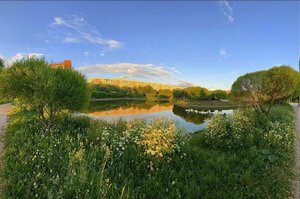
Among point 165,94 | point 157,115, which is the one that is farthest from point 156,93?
point 157,115

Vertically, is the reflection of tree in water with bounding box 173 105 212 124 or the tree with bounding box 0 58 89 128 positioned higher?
the tree with bounding box 0 58 89 128

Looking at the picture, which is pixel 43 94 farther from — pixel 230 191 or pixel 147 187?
pixel 230 191

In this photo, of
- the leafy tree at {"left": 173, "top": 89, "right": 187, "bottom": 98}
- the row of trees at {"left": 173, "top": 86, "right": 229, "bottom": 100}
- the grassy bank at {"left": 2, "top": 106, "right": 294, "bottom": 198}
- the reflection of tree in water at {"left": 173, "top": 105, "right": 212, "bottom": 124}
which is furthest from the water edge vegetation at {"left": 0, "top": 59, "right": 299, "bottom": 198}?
the leafy tree at {"left": 173, "top": 89, "right": 187, "bottom": 98}

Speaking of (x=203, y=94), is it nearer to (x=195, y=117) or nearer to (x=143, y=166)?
(x=195, y=117)

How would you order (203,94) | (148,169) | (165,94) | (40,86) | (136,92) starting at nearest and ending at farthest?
(148,169)
(40,86)
(203,94)
(165,94)
(136,92)

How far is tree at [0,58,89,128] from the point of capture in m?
8.37

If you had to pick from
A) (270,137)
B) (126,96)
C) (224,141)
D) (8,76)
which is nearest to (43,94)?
(8,76)

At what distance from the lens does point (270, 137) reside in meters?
7.85

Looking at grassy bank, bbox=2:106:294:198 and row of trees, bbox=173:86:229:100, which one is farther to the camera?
row of trees, bbox=173:86:229:100

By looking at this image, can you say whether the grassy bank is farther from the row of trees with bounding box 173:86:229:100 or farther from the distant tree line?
the row of trees with bounding box 173:86:229:100

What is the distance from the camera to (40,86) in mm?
8312

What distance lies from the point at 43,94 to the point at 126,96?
8083cm

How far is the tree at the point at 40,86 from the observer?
27.5 ft

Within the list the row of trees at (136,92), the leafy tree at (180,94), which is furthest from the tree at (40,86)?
the leafy tree at (180,94)
